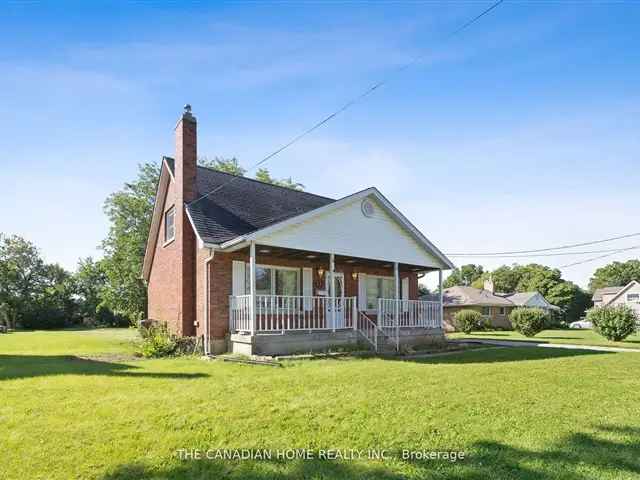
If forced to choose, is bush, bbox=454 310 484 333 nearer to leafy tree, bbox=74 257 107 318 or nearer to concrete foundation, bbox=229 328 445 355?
concrete foundation, bbox=229 328 445 355

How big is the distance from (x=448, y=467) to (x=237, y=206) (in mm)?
12889

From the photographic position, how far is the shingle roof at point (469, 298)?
40875 mm

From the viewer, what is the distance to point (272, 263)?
15.3 m

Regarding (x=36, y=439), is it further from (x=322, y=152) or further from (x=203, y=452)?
(x=322, y=152)

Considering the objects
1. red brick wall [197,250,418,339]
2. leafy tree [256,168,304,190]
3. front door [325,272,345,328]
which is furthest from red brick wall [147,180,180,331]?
leafy tree [256,168,304,190]

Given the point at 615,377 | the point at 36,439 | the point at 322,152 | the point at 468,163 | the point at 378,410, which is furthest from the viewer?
the point at 468,163

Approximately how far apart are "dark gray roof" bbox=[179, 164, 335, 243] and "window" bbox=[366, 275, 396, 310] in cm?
413

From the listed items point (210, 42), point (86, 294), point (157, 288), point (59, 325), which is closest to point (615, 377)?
point (210, 42)

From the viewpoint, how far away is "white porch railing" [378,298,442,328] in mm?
16609

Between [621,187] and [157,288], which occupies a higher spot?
[621,187]

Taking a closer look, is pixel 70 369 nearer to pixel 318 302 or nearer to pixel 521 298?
pixel 318 302

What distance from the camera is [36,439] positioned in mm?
4812

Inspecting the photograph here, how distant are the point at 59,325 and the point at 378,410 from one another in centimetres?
4706

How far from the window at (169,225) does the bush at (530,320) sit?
19.4 m
